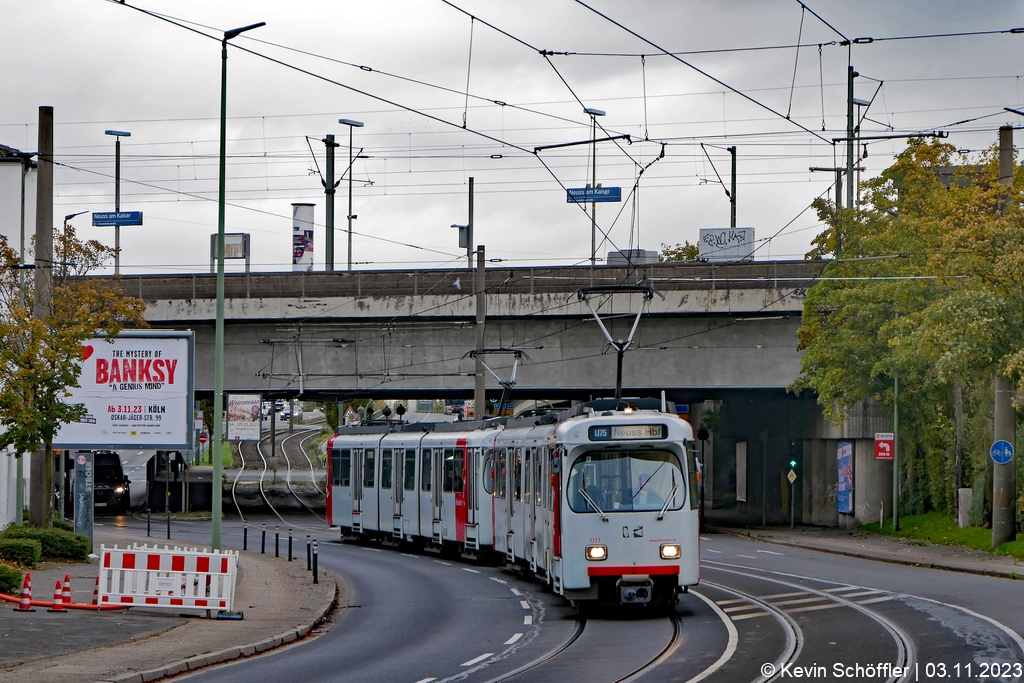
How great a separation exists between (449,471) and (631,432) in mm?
13218

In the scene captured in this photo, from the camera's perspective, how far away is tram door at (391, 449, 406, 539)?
35.9 meters

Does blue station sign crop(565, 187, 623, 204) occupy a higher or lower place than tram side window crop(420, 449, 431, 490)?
higher

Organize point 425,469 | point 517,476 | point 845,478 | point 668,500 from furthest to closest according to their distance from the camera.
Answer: point 845,478 < point 425,469 < point 517,476 < point 668,500

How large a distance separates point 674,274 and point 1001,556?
50.3 feet

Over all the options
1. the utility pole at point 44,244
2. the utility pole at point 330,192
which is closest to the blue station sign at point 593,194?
the utility pole at point 330,192

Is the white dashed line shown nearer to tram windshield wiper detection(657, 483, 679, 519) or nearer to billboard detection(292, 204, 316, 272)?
tram windshield wiper detection(657, 483, 679, 519)

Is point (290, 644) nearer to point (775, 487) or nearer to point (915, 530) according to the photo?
point (915, 530)

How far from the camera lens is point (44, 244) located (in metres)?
27.2

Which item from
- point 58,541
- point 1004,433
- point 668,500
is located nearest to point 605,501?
point 668,500

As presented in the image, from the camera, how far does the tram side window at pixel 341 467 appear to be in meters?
40.2

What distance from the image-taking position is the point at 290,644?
17766 mm

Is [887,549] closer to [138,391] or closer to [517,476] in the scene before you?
[517,476]

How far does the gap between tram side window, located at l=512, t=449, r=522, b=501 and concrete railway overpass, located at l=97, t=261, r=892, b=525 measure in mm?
16900

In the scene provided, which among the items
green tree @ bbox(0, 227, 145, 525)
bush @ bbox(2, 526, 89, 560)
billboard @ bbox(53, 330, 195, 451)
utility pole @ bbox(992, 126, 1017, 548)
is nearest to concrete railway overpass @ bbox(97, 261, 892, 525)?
utility pole @ bbox(992, 126, 1017, 548)
